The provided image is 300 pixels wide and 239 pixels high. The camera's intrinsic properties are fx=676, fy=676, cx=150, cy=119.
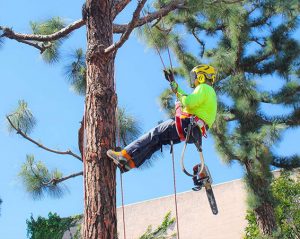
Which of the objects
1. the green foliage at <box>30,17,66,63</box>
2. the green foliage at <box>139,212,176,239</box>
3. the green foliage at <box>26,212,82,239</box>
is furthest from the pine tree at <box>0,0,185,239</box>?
the green foliage at <box>26,212,82,239</box>

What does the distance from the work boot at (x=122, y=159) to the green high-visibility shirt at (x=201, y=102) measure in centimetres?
56

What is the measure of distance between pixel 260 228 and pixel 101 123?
534 cm

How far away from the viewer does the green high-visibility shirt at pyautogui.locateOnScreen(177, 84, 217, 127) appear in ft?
16.3

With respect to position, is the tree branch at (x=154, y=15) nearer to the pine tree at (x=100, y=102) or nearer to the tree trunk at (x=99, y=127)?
the pine tree at (x=100, y=102)

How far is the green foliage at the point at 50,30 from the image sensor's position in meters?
7.66

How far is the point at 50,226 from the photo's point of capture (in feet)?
42.6

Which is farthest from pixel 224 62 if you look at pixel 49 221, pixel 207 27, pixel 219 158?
pixel 49 221

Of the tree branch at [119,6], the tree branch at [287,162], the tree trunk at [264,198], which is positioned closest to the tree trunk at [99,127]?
the tree branch at [119,6]

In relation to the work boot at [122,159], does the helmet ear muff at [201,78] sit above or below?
above

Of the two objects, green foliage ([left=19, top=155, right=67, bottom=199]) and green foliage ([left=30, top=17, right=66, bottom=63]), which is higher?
green foliage ([left=30, top=17, right=66, bottom=63])

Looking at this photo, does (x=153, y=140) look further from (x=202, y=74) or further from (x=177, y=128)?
(x=202, y=74)

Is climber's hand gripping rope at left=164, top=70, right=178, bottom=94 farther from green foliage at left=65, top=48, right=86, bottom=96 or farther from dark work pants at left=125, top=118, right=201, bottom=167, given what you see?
green foliage at left=65, top=48, right=86, bottom=96

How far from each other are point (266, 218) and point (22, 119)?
3999mm

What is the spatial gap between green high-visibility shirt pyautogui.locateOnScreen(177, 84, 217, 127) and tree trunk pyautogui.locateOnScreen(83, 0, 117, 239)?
0.60m
